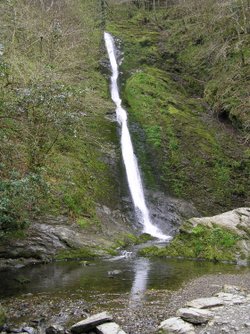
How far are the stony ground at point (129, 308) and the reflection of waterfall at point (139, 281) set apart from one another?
0.16ft

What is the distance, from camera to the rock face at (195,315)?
27.5 feet

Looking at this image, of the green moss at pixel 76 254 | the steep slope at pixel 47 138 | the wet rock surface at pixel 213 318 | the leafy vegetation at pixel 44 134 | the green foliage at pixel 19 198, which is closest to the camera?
the wet rock surface at pixel 213 318

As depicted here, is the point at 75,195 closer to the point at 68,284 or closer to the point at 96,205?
the point at 96,205

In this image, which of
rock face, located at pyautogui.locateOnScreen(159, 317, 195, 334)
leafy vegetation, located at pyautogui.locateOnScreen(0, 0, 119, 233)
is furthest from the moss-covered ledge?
rock face, located at pyautogui.locateOnScreen(159, 317, 195, 334)

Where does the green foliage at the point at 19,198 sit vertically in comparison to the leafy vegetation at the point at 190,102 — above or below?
below

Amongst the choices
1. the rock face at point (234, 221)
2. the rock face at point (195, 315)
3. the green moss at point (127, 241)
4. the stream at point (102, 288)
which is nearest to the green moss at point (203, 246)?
the rock face at point (234, 221)

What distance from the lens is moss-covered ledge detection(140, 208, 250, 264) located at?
16.3 m

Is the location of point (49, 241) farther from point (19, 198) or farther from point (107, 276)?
point (107, 276)

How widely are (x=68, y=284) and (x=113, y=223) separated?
7.29 metres

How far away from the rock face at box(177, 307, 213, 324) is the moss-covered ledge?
24.7 feet

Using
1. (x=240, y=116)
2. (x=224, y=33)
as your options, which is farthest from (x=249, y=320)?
(x=224, y=33)

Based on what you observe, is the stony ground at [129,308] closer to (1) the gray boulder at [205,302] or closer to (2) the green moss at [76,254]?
(1) the gray boulder at [205,302]

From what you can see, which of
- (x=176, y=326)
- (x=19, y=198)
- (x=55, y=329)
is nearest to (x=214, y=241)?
(x=19, y=198)

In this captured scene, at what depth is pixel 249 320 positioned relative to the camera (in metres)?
8.21
